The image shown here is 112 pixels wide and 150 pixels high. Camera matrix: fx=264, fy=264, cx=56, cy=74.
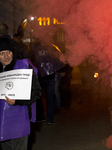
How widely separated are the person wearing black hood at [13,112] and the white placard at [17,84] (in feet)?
0.20

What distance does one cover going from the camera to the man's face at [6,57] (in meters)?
2.55

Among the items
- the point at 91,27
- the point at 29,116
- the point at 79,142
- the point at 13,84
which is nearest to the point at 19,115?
the point at 29,116

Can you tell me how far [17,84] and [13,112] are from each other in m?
0.28

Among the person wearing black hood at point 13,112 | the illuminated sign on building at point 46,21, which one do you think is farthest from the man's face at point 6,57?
the illuminated sign on building at point 46,21

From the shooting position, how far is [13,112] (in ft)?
7.99

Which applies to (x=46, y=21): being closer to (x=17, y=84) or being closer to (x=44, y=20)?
(x=44, y=20)

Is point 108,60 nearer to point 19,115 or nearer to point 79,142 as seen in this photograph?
point 79,142

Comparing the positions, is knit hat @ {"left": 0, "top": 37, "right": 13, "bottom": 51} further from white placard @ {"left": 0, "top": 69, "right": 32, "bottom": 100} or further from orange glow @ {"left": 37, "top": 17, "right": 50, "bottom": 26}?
orange glow @ {"left": 37, "top": 17, "right": 50, "bottom": 26}

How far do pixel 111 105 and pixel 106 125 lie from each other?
5.17 ft

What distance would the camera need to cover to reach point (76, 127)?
482 cm

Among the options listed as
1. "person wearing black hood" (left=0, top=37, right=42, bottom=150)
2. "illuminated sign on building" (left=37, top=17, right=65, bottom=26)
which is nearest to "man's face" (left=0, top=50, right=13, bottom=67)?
"person wearing black hood" (left=0, top=37, right=42, bottom=150)

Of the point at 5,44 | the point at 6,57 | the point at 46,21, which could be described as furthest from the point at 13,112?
the point at 46,21

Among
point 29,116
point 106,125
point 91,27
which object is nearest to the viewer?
point 29,116

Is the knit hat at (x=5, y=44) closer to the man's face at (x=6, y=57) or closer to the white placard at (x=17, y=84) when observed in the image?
the man's face at (x=6, y=57)
